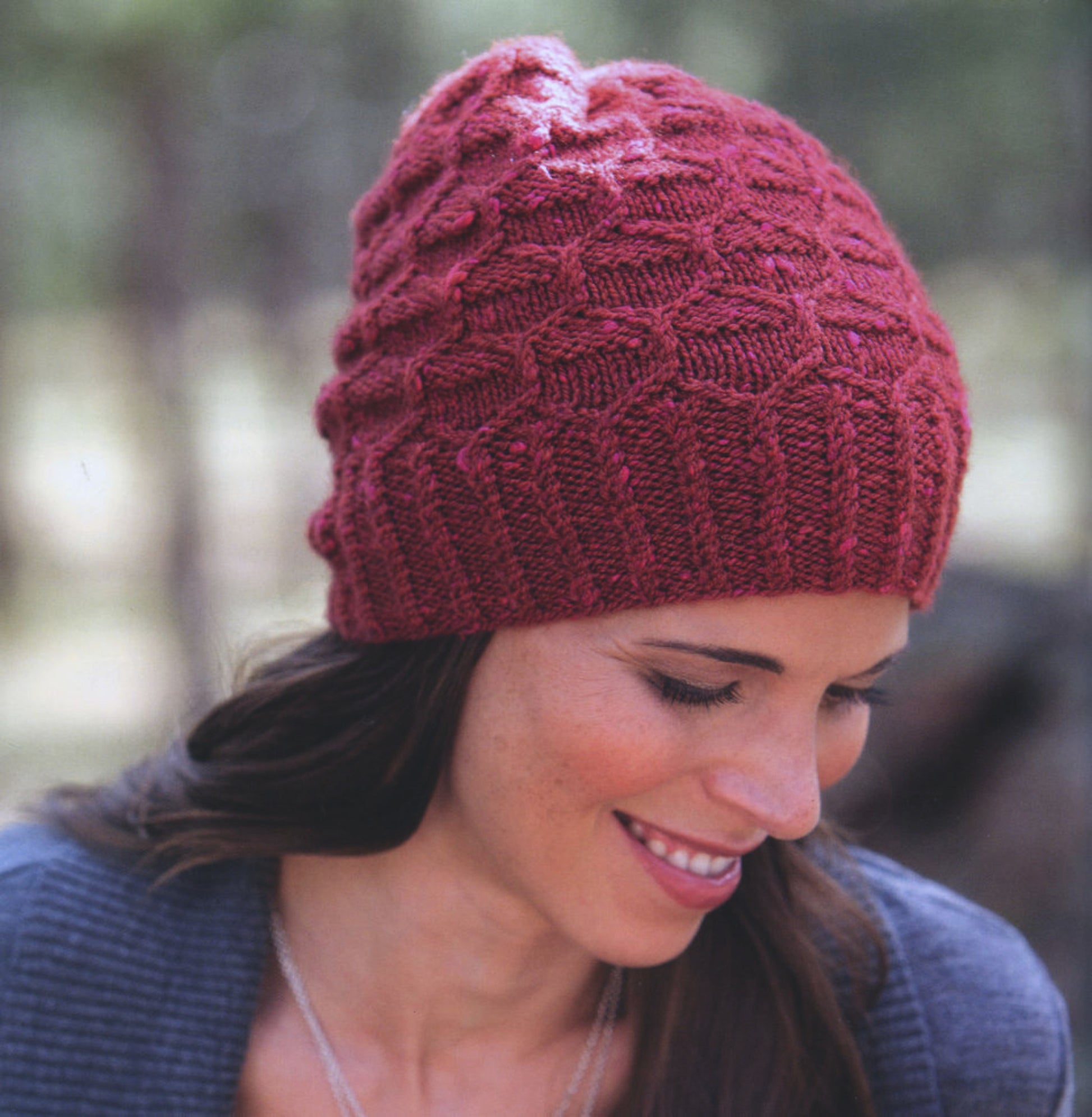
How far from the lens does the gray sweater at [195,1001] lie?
1.86 metres

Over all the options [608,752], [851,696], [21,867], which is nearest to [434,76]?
[21,867]

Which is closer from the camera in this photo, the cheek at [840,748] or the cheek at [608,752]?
the cheek at [608,752]

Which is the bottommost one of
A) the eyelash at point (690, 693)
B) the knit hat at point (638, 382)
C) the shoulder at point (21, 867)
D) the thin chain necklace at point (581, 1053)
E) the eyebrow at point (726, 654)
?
the thin chain necklace at point (581, 1053)

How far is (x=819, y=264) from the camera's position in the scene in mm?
1657

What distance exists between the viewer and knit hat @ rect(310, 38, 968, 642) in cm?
159

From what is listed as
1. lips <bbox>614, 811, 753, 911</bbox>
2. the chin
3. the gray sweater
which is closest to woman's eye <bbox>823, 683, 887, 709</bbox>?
lips <bbox>614, 811, 753, 911</bbox>

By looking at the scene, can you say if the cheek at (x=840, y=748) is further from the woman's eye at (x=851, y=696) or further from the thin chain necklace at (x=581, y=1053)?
the thin chain necklace at (x=581, y=1053)

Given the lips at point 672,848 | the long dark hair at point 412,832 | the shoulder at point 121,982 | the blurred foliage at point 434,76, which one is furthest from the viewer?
the blurred foliage at point 434,76

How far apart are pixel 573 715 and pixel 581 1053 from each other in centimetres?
79

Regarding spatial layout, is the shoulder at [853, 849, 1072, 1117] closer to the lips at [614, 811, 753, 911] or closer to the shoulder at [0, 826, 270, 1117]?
the lips at [614, 811, 753, 911]

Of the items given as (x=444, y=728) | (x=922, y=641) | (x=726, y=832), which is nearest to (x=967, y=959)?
(x=726, y=832)

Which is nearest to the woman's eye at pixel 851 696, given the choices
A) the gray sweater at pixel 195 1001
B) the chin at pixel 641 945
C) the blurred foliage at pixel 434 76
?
the chin at pixel 641 945

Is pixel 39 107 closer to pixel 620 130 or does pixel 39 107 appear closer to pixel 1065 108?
pixel 1065 108

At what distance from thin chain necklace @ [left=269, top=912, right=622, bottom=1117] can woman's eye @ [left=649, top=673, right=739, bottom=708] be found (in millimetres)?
742
